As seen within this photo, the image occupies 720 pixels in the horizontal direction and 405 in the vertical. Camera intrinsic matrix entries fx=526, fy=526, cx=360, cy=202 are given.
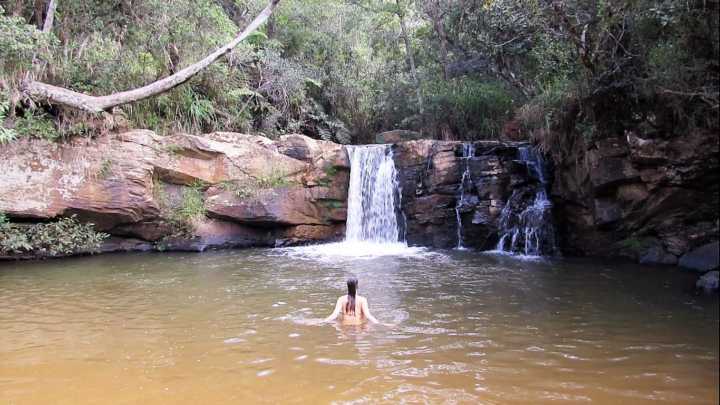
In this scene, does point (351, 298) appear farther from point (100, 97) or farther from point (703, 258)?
point (100, 97)

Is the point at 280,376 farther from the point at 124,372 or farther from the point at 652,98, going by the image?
the point at 652,98

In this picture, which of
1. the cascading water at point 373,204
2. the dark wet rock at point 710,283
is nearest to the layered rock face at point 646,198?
the dark wet rock at point 710,283

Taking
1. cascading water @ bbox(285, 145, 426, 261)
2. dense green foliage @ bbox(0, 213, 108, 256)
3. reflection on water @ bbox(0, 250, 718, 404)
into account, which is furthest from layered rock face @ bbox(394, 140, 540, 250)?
dense green foliage @ bbox(0, 213, 108, 256)

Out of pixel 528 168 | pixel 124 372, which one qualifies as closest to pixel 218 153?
pixel 528 168

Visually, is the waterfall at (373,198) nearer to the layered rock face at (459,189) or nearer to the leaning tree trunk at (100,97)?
the layered rock face at (459,189)

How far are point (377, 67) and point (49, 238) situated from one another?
14.0 m

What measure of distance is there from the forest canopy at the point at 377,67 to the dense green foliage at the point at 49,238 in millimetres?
2224

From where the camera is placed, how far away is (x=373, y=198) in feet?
50.1

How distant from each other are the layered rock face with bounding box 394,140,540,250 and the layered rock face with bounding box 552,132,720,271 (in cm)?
141

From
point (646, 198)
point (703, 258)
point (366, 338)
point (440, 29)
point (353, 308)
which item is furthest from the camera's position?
point (440, 29)

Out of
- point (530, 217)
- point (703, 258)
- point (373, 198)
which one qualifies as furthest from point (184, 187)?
point (703, 258)

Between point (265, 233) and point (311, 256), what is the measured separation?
9.16 ft

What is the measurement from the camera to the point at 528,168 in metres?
13.5

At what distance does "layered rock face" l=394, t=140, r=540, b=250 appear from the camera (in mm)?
13422
